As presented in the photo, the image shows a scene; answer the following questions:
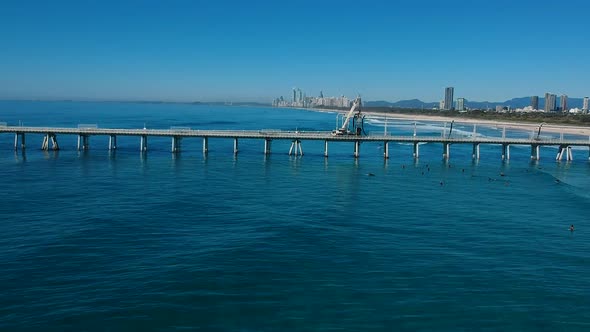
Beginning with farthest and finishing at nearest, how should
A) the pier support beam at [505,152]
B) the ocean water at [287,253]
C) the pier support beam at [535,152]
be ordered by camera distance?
the pier support beam at [505,152] → the pier support beam at [535,152] → the ocean water at [287,253]

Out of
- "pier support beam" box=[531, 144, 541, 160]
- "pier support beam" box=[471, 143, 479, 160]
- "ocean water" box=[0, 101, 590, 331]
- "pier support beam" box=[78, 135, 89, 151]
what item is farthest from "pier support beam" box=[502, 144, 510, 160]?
"pier support beam" box=[78, 135, 89, 151]

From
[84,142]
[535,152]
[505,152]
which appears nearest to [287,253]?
[84,142]

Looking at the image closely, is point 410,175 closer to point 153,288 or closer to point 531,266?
point 531,266

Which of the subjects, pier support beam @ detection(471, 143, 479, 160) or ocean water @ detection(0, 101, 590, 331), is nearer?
ocean water @ detection(0, 101, 590, 331)

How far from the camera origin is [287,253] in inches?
1141

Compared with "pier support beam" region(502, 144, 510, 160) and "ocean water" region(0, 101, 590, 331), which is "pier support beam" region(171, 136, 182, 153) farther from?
"pier support beam" region(502, 144, 510, 160)

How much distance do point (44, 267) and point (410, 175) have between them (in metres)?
45.0

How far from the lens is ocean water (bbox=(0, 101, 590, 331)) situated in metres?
21.2

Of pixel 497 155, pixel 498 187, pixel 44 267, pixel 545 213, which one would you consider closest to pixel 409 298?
pixel 44 267

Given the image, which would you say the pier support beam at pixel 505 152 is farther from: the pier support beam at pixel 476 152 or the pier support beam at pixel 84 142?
the pier support beam at pixel 84 142

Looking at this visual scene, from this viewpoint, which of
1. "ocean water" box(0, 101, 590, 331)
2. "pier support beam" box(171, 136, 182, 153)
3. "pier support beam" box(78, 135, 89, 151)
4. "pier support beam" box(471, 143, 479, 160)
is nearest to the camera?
"ocean water" box(0, 101, 590, 331)

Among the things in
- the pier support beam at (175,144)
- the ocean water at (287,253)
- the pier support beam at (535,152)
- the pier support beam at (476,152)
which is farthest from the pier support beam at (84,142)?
the pier support beam at (535,152)

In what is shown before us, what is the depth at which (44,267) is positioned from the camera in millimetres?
25938

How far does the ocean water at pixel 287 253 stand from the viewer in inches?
833
